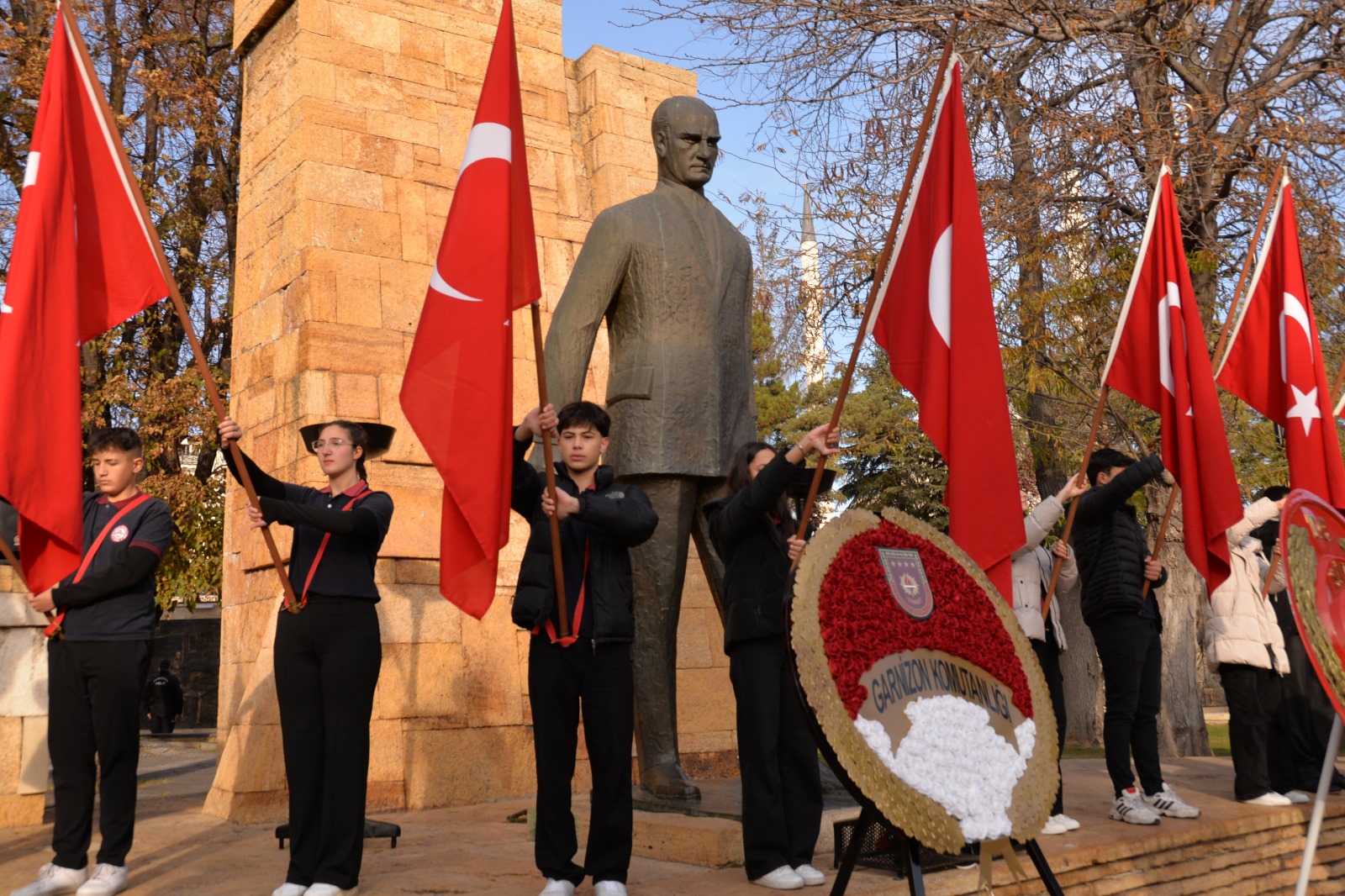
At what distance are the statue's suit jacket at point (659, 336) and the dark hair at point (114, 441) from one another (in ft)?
5.39

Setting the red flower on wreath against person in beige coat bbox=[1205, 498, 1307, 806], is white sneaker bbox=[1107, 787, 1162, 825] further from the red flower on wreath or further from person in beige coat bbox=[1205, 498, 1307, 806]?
the red flower on wreath

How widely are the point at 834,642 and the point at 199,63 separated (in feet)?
58.2

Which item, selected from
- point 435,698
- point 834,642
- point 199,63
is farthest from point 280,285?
point 199,63

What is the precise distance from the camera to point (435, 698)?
6656mm

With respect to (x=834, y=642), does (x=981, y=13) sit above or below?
above

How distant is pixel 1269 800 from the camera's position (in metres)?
6.21

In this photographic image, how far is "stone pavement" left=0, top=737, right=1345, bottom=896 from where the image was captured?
4129 mm

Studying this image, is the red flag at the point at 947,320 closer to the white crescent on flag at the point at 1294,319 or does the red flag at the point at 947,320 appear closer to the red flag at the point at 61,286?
the red flag at the point at 61,286

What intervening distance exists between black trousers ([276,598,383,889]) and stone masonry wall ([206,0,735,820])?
7.32 ft

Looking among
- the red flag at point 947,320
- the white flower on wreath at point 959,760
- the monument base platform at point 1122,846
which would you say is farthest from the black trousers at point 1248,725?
the white flower on wreath at point 959,760

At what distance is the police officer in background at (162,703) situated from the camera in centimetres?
2014

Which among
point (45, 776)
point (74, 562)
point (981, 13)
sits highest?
point (981, 13)

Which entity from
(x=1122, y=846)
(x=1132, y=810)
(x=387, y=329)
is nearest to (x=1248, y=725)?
(x=1132, y=810)

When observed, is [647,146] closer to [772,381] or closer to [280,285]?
[280,285]
